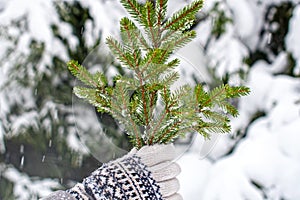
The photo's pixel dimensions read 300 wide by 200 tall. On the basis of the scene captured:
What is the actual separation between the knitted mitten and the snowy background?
3.63 ft

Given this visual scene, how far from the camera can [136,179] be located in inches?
25.3

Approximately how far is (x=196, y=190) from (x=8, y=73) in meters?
1.11

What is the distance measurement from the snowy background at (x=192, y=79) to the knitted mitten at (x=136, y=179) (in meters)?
1.11

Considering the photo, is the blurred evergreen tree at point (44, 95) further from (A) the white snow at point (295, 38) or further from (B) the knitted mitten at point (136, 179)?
(B) the knitted mitten at point (136, 179)

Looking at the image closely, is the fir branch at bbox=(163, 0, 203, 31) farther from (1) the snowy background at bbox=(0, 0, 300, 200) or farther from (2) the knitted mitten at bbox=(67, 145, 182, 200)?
(1) the snowy background at bbox=(0, 0, 300, 200)

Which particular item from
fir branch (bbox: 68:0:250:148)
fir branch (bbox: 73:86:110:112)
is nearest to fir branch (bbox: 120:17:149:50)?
fir branch (bbox: 68:0:250:148)

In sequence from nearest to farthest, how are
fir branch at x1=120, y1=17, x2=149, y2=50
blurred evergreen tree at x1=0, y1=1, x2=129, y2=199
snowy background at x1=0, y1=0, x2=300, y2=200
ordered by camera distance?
fir branch at x1=120, y1=17, x2=149, y2=50 → snowy background at x1=0, y1=0, x2=300, y2=200 → blurred evergreen tree at x1=0, y1=1, x2=129, y2=199

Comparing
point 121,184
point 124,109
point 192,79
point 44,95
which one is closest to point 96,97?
point 124,109

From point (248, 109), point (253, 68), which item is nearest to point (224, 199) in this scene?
point (248, 109)

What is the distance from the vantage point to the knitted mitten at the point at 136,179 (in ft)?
2.06

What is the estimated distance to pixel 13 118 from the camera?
79.2 inches

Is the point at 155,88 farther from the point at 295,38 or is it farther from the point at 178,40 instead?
the point at 295,38

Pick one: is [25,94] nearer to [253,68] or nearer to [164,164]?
[253,68]

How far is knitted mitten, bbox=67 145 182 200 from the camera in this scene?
0.63 m
